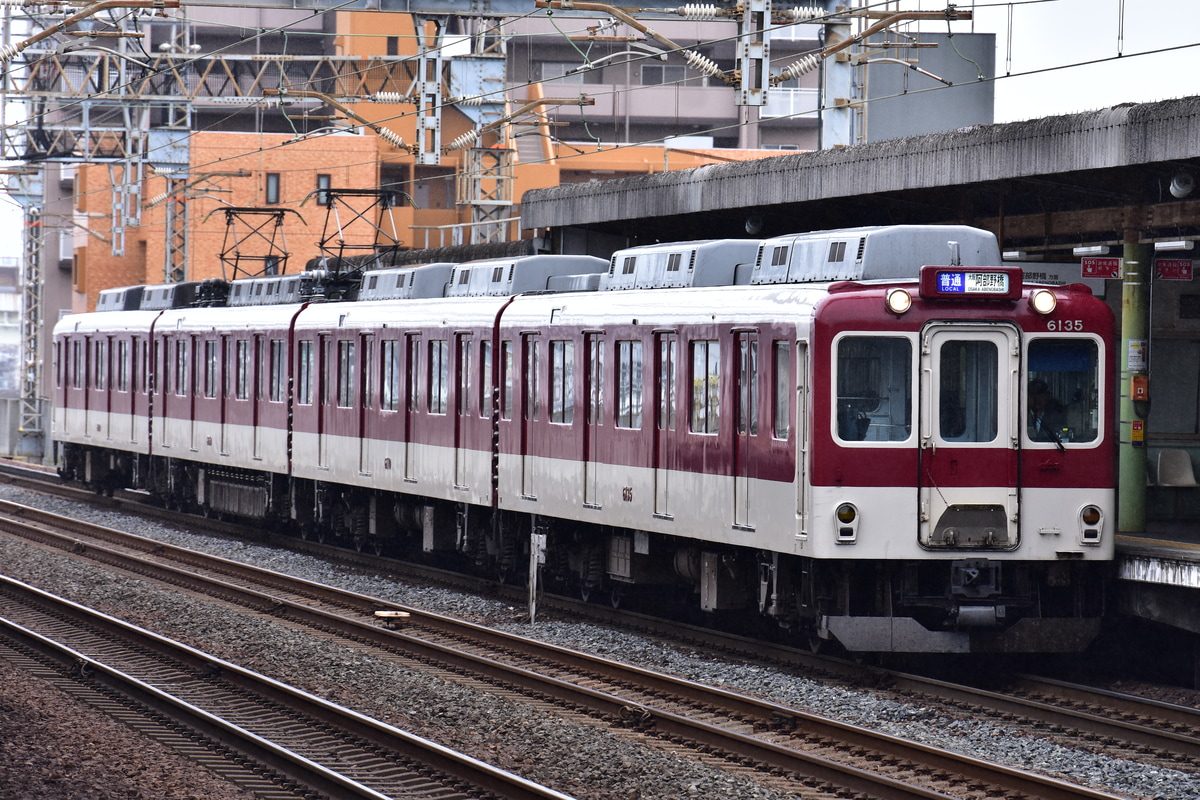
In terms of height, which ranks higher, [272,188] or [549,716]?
[272,188]

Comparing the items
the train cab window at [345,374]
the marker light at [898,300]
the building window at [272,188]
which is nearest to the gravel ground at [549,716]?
the marker light at [898,300]

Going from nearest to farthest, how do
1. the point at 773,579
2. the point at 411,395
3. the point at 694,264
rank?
the point at 773,579 < the point at 694,264 < the point at 411,395

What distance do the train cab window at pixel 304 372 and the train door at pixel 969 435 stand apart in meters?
12.0

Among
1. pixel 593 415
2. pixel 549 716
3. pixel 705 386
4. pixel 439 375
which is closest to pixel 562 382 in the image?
pixel 593 415

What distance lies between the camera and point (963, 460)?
42.4ft

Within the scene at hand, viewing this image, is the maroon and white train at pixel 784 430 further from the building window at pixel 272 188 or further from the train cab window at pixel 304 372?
the building window at pixel 272 188

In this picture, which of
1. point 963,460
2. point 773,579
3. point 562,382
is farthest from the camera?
Result: point 562,382

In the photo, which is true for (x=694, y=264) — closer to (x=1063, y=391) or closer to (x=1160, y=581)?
(x=1063, y=391)

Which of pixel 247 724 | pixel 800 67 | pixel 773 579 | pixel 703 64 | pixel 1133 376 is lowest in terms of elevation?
pixel 247 724

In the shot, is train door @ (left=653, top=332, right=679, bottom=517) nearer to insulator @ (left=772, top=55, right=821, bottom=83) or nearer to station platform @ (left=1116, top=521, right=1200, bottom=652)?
station platform @ (left=1116, top=521, right=1200, bottom=652)

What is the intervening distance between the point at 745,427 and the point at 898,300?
173 cm

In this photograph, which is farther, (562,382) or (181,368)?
(181,368)

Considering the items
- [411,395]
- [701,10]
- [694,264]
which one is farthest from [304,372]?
[694,264]

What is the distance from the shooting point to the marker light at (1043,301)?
13016 millimetres
